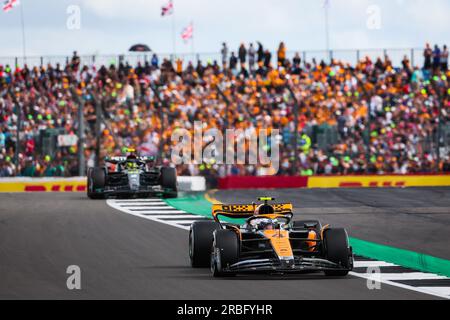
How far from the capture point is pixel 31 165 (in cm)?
3753

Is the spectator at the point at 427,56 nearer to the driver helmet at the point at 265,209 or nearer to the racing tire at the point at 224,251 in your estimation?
the driver helmet at the point at 265,209

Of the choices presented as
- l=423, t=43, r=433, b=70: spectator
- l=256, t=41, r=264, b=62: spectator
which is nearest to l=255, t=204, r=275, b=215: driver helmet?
l=256, t=41, r=264, b=62: spectator

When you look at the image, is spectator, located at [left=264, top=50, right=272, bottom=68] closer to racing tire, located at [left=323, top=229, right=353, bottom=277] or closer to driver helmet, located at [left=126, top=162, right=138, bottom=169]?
driver helmet, located at [left=126, top=162, right=138, bottom=169]

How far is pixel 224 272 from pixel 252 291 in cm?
120

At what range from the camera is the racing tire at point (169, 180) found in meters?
31.5

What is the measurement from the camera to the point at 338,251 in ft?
43.5

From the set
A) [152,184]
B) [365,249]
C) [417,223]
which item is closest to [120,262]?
[365,249]

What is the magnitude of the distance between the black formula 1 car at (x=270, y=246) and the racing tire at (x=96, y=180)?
55.5ft

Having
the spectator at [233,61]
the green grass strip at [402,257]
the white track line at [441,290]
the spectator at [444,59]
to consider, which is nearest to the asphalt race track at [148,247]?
the white track line at [441,290]

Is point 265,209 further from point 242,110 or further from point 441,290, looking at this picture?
point 242,110

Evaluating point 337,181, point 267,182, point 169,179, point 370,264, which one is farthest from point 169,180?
point 370,264

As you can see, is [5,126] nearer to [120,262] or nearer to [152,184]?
[152,184]

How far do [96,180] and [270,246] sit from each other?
18.3 meters

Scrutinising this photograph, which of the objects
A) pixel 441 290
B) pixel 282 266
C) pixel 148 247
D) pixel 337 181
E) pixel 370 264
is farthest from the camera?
pixel 337 181
